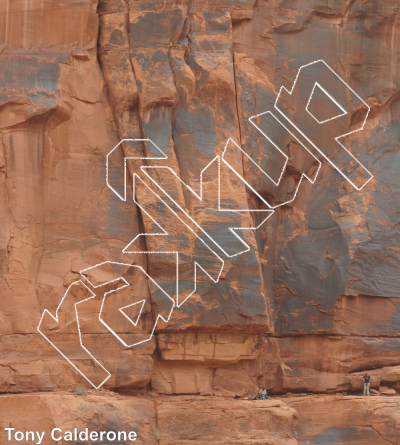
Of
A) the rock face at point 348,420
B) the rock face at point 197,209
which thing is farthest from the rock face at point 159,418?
the rock face at point 348,420

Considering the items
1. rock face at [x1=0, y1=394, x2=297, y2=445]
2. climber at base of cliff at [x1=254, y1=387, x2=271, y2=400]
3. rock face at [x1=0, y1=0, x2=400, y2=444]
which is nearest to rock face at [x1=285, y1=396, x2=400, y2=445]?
rock face at [x1=0, y1=0, x2=400, y2=444]

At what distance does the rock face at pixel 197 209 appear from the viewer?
1666 centimetres

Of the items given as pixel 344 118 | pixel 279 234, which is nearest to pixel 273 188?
pixel 279 234

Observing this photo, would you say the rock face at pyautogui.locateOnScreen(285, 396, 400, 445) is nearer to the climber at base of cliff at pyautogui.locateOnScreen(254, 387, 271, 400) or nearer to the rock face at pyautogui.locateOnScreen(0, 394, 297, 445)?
the climber at base of cliff at pyautogui.locateOnScreen(254, 387, 271, 400)

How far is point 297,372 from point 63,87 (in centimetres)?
734

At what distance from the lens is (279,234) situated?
18.8m

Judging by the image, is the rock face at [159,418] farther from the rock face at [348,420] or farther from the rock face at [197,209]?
the rock face at [348,420]

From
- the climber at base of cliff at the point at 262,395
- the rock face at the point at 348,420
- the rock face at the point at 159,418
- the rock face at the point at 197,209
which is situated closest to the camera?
the rock face at the point at 159,418

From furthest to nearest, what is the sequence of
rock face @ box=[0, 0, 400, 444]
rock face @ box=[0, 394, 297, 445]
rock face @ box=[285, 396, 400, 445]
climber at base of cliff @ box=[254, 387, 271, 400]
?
climber at base of cliff @ box=[254, 387, 271, 400], rock face @ box=[285, 396, 400, 445], rock face @ box=[0, 0, 400, 444], rock face @ box=[0, 394, 297, 445]

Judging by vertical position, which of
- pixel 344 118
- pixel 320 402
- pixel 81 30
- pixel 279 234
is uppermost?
pixel 81 30

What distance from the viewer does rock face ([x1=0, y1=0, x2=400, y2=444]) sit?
54.6 feet

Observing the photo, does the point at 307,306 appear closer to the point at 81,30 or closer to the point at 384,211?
the point at 384,211

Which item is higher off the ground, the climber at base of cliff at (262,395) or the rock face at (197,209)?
the rock face at (197,209)

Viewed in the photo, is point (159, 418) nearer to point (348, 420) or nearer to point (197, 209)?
point (348, 420)
